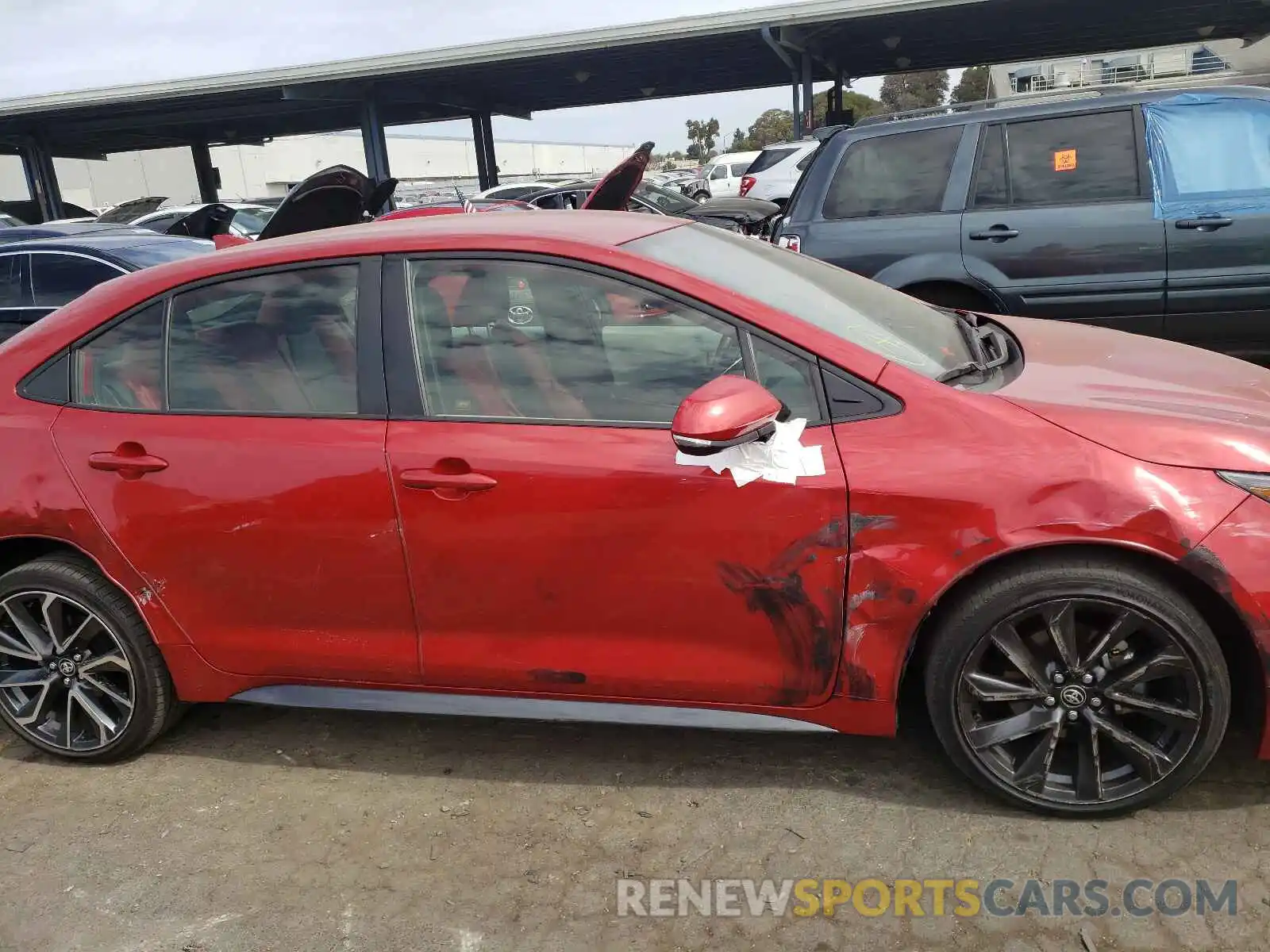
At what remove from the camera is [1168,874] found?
2.33m

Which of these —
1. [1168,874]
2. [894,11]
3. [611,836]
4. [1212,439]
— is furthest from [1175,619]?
[894,11]

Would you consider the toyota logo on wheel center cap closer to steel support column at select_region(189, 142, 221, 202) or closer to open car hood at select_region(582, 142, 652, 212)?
open car hood at select_region(582, 142, 652, 212)

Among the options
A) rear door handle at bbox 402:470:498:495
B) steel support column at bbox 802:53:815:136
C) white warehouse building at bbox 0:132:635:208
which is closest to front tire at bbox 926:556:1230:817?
rear door handle at bbox 402:470:498:495

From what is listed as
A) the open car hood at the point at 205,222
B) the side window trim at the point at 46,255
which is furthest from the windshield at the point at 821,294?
the open car hood at the point at 205,222

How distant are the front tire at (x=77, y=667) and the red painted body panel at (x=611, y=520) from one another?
0.10m

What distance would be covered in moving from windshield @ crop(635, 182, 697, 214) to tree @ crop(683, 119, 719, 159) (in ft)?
339

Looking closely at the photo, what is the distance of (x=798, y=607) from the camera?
8.14ft

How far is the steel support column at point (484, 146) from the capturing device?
96.9ft

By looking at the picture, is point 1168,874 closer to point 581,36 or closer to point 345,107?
point 581,36

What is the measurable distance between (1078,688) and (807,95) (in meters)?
21.5

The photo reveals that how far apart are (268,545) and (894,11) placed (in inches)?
724

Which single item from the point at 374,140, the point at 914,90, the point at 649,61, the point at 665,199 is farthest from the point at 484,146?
the point at 914,90

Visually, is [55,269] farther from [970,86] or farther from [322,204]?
[970,86]

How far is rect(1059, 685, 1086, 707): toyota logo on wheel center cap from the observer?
96.7 inches
